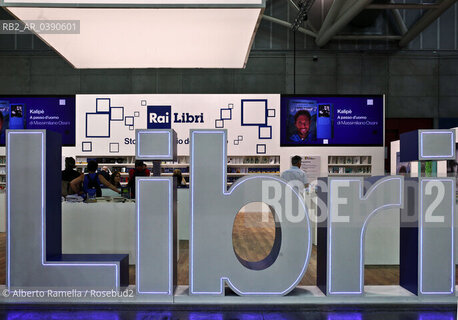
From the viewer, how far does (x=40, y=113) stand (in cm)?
1017

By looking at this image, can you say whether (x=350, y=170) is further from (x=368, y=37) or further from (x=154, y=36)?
(x=154, y=36)

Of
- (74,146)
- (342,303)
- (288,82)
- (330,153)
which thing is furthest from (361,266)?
(288,82)

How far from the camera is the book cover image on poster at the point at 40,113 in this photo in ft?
33.3

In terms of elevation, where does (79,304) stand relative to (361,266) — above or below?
below

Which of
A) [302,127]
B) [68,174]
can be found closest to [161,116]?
[302,127]

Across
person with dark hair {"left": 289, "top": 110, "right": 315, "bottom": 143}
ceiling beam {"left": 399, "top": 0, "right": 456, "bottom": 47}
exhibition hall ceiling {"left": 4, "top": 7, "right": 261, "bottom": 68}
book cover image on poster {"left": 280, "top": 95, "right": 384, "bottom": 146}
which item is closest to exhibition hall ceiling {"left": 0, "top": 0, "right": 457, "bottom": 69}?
exhibition hall ceiling {"left": 4, "top": 7, "right": 261, "bottom": 68}

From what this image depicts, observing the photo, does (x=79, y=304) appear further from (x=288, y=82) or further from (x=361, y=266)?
(x=288, y=82)

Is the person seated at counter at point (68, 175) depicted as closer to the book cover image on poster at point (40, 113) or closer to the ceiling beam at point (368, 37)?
the book cover image on poster at point (40, 113)

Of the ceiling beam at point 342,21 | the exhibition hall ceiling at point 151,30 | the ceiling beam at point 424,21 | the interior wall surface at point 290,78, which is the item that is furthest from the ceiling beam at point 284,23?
the exhibition hall ceiling at point 151,30

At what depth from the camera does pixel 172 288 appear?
3.36m

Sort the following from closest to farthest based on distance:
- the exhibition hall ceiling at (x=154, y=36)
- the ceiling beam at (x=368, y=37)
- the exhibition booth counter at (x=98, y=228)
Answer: the exhibition hall ceiling at (x=154, y=36) < the exhibition booth counter at (x=98, y=228) < the ceiling beam at (x=368, y=37)

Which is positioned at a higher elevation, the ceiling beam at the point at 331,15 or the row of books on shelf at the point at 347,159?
the ceiling beam at the point at 331,15

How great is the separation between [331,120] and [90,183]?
21.2 feet

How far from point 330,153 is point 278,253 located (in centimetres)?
745
